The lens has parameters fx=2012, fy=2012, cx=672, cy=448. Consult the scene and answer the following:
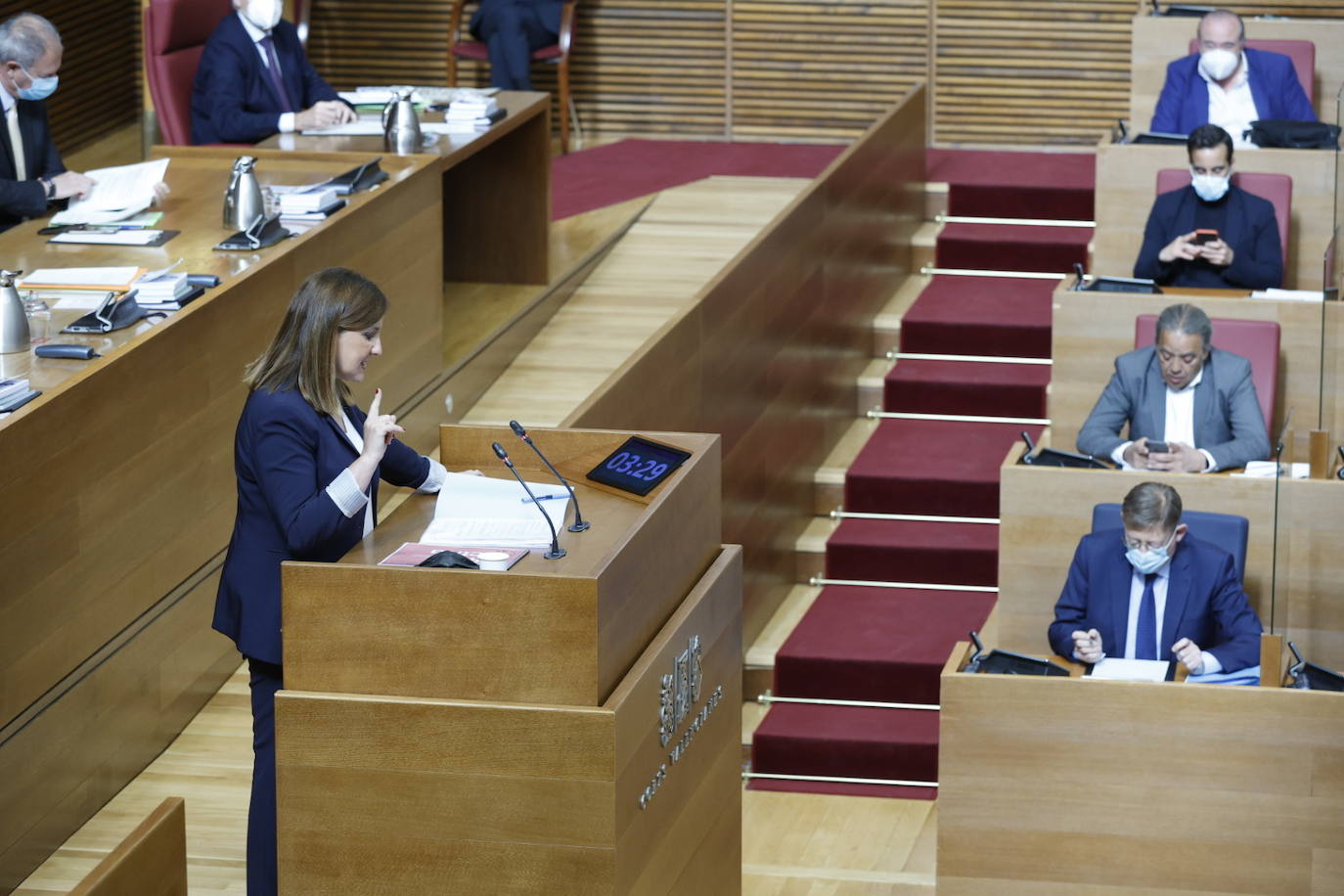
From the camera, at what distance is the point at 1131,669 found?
13.8ft

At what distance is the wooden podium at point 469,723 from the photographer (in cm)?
262

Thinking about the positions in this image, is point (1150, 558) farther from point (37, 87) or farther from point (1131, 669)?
point (37, 87)

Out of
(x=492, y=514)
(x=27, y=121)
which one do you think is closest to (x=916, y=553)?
(x=27, y=121)

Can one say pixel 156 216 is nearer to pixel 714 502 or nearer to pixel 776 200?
pixel 714 502

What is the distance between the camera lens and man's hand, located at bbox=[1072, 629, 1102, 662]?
4301 millimetres

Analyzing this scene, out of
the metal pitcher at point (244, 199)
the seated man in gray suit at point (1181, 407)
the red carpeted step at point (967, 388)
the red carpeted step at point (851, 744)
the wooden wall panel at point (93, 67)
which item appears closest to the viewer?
the metal pitcher at point (244, 199)

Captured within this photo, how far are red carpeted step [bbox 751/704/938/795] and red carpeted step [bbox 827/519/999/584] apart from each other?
59 cm

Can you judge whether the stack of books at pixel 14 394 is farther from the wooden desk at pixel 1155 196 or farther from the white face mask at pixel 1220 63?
the white face mask at pixel 1220 63

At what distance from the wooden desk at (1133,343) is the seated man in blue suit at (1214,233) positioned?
0.18m

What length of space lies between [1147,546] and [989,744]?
0.61 meters

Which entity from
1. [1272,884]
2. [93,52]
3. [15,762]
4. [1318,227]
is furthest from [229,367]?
[93,52]

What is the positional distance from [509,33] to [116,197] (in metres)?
3.31

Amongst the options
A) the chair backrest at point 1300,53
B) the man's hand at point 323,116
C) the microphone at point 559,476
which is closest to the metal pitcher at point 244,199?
the man's hand at point 323,116

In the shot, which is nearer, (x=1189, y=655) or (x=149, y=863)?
(x=149, y=863)
